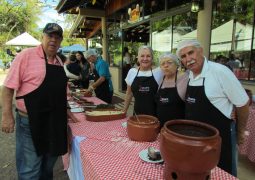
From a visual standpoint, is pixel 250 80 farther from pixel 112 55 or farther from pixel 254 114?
pixel 112 55

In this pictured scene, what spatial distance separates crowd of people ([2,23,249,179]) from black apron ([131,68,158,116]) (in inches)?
4.6

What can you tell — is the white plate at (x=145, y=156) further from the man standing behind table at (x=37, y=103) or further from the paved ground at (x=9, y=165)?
the paved ground at (x=9, y=165)

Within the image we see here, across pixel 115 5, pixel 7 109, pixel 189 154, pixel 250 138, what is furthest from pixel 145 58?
pixel 115 5

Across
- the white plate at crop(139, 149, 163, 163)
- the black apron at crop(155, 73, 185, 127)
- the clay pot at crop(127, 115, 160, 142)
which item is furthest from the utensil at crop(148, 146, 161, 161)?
the black apron at crop(155, 73, 185, 127)

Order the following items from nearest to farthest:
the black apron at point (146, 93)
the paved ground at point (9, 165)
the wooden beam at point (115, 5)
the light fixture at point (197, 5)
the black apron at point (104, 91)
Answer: the black apron at point (146, 93) < the paved ground at point (9, 165) < the black apron at point (104, 91) < the light fixture at point (197, 5) < the wooden beam at point (115, 5)

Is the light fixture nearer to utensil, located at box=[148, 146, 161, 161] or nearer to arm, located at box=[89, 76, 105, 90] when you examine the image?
arm, located at box=[89, 76, 105, 90]

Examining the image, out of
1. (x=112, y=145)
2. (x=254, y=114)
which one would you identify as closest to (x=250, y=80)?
(x=254, y=114)

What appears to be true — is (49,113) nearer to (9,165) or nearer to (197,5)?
(9,165)

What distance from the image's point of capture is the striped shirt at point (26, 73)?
186 centimetres

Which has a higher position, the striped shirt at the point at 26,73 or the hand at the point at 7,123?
the striped shirt at the point at 26,73

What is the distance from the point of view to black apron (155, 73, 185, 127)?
2105 mm

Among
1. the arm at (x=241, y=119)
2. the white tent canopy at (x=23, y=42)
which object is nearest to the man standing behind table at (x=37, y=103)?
the arm at (x=241, y=119)

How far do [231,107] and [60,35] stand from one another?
1416 millimetres

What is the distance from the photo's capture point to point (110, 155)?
1581 millimetres
